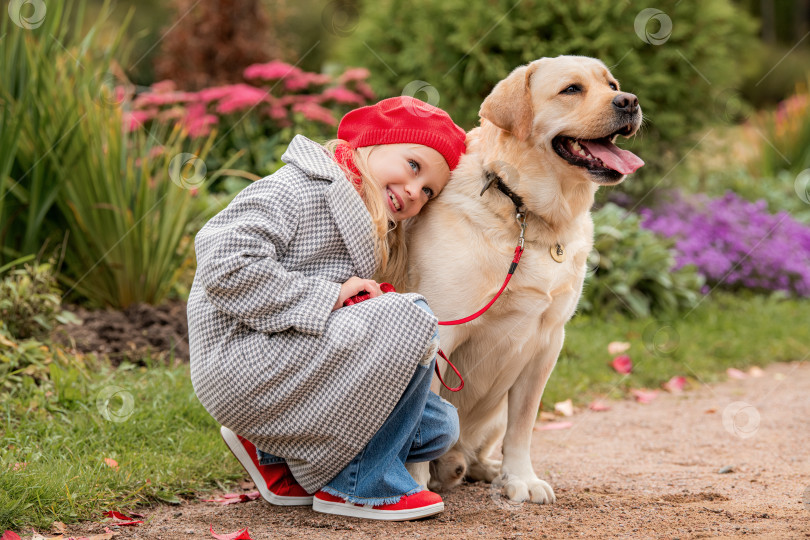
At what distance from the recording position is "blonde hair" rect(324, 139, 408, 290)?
246 cm

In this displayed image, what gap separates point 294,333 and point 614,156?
124 cm

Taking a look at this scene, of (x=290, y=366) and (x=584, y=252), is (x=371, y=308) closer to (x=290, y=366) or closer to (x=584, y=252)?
(x=290, y=366)

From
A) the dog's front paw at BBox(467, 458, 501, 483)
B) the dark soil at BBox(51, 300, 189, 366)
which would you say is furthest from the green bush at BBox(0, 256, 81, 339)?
the dog's front paw at BBox(467, 458, 501, 483)

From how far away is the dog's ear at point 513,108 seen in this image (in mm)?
2650

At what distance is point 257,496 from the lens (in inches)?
108

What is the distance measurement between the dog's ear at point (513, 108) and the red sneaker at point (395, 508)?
1.24 meters

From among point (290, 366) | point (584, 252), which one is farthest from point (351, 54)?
point (290, 366)

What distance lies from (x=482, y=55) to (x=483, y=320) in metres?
4.15

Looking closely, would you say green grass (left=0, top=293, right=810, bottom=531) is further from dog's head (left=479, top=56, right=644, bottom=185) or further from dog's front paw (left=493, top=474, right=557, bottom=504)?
dog's head (left=479, top=56, right=644, bottom=185)

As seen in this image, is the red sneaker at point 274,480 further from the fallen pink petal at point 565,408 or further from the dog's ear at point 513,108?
the fallen pink petal at point 565,408
